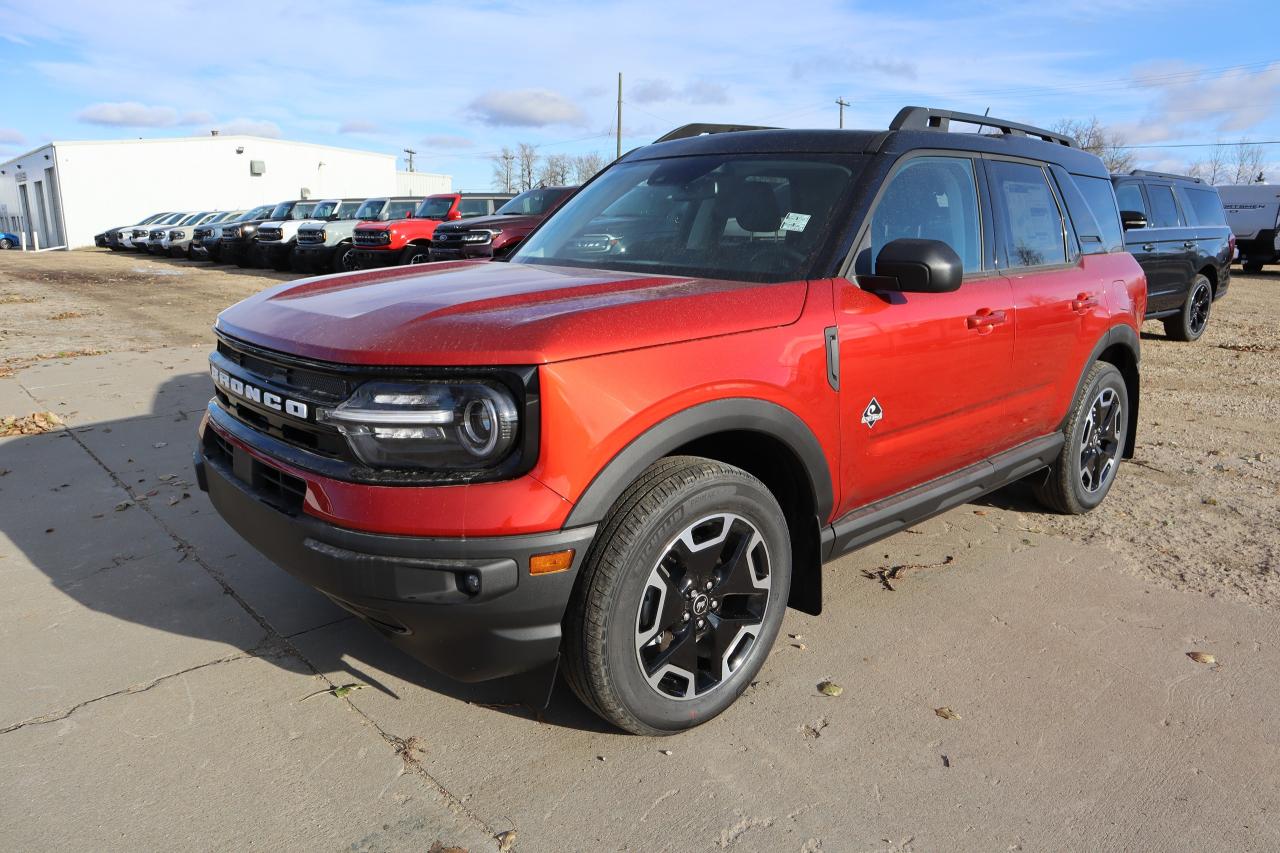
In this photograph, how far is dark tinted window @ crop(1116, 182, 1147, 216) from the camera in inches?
391

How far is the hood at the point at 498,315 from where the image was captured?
2.25m

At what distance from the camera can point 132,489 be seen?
4723 millimetres

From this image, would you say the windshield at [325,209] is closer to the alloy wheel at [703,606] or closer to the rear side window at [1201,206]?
the rear side window at [1201,206]

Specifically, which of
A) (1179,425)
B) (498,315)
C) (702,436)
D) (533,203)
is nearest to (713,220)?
(702,436)

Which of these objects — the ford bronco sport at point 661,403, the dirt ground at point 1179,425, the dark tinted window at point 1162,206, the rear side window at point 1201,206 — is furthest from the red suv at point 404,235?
the ford bronco sport at point 661,403

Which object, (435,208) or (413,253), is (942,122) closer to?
(413,253)

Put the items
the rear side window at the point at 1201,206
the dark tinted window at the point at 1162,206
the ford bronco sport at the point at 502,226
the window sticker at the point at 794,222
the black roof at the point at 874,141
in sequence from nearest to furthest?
the window sticker at the point at 794,222, the black roof at the point at 874,141, the dark tinted window at the point at 1162,206, the rear side window at the point at 1201,206, the ford bronco sport at the point at 502,226

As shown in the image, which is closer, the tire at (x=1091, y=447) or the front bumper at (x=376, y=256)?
the tire at (x=1091, y=447)

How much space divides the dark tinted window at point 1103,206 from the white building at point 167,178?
48023 mm

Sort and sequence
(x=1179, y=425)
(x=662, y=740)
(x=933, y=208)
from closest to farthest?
(x=662, y=740), (x=933, y=208), (x=1179, y=425)

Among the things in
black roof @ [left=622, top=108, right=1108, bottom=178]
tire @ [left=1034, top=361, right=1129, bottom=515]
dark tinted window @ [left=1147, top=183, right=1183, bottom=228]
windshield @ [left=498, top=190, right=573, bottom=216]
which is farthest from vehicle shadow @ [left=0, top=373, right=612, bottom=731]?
windshield @ [left=498, top=190, right=573, bottom=216]

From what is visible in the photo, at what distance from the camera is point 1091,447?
4.63 m

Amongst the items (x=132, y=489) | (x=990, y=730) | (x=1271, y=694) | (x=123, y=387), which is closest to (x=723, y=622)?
(x=990, y=730)

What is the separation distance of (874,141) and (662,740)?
2.24 meters
